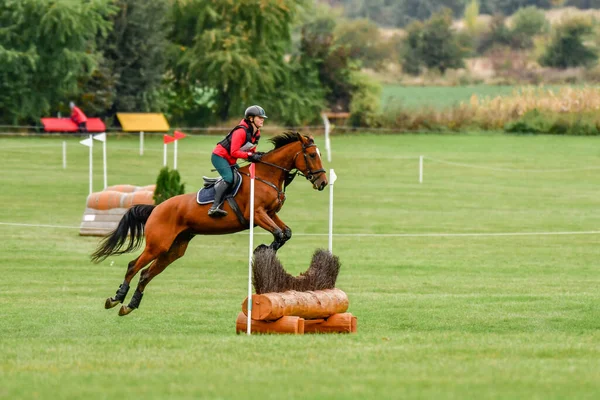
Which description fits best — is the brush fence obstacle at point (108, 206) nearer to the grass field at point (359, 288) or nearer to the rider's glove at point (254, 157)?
the grass field at point (359, 288)

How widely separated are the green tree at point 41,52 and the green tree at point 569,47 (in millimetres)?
55003

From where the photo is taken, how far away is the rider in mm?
14102

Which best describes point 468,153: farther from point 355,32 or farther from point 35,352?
point 355,32

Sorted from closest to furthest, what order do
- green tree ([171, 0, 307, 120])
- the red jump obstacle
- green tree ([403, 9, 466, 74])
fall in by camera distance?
the red jump obstacle < green tree ([171, 0, 307, 120]) < green tree ([403, 9, 466, 74])

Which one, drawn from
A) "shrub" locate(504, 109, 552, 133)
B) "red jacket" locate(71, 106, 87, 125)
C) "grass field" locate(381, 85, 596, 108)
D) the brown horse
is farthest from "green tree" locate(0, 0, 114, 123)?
the brown horse

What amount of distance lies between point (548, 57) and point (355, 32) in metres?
22.9

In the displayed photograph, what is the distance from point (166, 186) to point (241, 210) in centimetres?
1142

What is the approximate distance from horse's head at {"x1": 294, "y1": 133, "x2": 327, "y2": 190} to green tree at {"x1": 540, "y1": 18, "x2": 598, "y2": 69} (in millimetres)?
84710

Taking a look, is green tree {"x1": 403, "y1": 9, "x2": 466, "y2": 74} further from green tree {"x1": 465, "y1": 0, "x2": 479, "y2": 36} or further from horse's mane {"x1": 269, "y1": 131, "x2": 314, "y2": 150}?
horse's mane {"x1": 269, "y1": 131, "x2": 314, "y2": 150}

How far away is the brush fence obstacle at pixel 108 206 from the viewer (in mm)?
25547

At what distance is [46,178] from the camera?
126 feet

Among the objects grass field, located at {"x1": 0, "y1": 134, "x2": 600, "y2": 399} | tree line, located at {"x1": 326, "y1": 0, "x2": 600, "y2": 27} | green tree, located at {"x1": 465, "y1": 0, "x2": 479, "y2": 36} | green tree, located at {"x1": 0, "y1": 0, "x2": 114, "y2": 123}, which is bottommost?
grass field, located at {"x1": 0, "y1": 134, "x2": 600, "y2": 399}

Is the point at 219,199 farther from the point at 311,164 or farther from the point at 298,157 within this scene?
the point at 311,164

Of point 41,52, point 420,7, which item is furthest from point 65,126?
point 420,7
